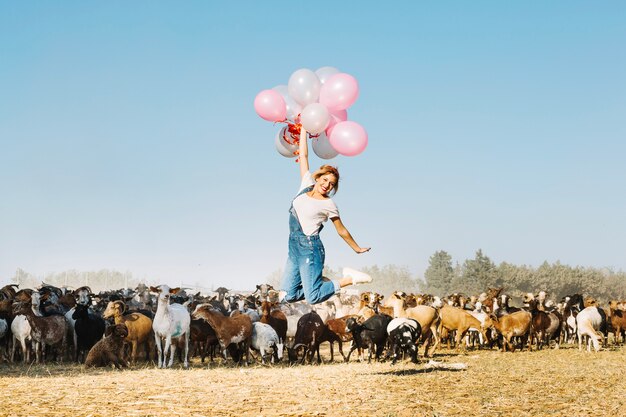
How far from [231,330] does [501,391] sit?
28.3ft

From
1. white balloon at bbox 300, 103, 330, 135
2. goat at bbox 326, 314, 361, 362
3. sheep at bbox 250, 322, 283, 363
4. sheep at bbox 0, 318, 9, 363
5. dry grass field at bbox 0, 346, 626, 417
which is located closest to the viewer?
dry grass field at bbox 0, 346, 626, 417

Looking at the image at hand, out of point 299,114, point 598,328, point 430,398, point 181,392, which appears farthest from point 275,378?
point 598,328

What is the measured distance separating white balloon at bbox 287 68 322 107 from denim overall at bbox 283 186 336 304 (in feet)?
8.21

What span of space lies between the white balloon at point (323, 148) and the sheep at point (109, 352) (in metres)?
8.37

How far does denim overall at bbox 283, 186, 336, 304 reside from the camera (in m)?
8.16

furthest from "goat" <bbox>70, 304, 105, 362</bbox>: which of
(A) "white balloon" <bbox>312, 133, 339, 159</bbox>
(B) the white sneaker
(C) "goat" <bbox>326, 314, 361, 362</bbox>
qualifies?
(B) the white sneaker

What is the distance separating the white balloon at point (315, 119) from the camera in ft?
32.0

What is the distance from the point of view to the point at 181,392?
33.4ft

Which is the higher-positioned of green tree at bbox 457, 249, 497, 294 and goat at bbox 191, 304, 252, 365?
green tree at bbox 457, 249, 497, 294

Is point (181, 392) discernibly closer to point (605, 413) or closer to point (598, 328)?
point (605, 413)

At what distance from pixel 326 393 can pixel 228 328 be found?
7.76 metres

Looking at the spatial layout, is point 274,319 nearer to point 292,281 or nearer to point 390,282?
point 292,281

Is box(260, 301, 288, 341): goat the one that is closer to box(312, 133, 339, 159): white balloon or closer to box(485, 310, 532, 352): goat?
box(485, 310, 532, 352): goat

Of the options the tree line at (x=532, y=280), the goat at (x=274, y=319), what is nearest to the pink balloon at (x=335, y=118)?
the goat at (x=274, y=319)
